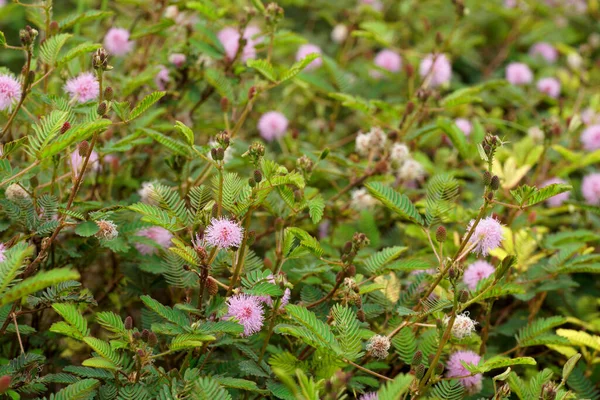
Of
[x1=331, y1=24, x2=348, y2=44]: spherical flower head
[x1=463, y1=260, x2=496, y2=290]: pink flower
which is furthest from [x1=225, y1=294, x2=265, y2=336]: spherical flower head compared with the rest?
[x1=331, y1=24, x2=348, y2=44]: spherical flower head

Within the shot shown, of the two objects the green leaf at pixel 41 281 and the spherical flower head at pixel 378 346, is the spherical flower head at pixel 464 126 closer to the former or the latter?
the spherical flower head at pixel 378 346

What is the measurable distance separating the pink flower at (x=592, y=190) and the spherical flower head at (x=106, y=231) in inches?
69.5

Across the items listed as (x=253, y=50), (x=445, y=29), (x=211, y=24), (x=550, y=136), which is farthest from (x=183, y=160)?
(x=445, y=29)

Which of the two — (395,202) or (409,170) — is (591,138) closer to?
(409,170)

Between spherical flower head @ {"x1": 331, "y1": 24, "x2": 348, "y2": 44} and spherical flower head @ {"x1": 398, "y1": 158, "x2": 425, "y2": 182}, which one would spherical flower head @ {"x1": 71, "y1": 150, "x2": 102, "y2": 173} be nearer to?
spherical flower head @ {"x1": 398, "y1": 158, "x2": 425, "y2": 182}

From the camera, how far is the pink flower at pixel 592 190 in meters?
2.42

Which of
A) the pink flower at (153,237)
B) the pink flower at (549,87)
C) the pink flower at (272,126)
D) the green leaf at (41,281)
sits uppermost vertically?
the green leaf at (41,281)

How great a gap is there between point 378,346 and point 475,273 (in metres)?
0.51

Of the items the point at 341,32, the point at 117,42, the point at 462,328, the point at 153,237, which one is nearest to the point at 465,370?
the point at 462,328

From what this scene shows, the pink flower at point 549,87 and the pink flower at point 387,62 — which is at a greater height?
the pink flower at point 387,62

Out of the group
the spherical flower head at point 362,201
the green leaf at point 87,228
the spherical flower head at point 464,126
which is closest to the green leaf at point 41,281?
the green leaf at point 87,228

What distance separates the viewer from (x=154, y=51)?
Result: 101 inches

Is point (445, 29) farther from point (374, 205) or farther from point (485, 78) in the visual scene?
point (374, 205)

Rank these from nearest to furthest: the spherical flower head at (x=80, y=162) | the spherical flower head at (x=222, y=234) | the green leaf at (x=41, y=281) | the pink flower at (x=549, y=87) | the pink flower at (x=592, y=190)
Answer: the green leaf at (x=41, y=281) → the spherical flower head at (x=222, y=234) → the spherical flower head at (x=80, y=162) → the pink flower at (x=592, y=190) → the pink flower at (x=549, y=87)
